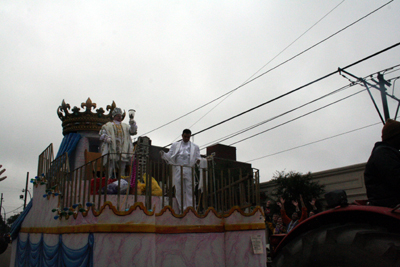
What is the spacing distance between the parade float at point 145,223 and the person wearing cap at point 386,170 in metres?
3.35

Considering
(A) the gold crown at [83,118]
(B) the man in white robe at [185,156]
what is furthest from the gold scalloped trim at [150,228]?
(A) the gold crown at [83,118]

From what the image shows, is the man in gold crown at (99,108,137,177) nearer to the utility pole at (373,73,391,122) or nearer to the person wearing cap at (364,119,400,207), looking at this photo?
the person wearing cap at (364,119,400,207)

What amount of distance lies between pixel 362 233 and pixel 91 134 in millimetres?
10653

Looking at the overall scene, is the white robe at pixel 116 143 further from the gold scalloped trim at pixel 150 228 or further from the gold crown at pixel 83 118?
the gold crown at pixel 83 118

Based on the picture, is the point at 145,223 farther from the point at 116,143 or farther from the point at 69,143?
the point at 69,143

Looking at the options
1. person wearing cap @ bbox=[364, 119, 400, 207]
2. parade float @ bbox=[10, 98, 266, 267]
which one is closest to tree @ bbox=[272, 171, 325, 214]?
parade float @ bbox=[10, 98, 266, 267]

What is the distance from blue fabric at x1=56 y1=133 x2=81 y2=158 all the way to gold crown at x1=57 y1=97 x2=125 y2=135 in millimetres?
429

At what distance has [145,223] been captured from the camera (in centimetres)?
503

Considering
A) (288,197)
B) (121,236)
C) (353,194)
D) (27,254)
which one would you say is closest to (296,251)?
(121,236)

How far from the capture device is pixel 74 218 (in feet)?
18.3

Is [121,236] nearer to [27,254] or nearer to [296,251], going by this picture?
[296,251]

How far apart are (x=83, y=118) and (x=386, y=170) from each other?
1065cm

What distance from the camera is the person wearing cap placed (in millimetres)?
2551

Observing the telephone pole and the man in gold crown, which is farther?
the telephone pole
